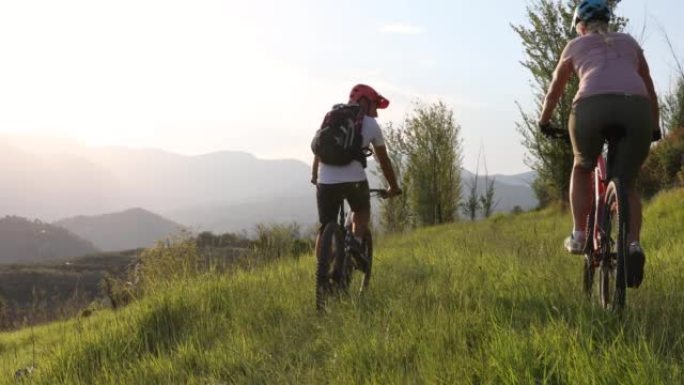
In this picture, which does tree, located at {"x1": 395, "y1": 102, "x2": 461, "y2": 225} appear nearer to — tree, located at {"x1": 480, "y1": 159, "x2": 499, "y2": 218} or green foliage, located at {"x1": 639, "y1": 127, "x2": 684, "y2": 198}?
tree, located at {"x1": 480, "y1": 159, "x2": 499, "y2": 218}

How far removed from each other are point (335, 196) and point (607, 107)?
2.61 meters

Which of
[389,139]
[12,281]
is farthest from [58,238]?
[389,139]

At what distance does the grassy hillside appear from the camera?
10.0 ft

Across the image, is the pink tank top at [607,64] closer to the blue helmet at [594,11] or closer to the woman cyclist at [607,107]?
the woman cyclist at [607,107]

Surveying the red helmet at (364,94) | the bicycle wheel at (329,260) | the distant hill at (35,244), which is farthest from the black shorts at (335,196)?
the distant hill at (35,244)

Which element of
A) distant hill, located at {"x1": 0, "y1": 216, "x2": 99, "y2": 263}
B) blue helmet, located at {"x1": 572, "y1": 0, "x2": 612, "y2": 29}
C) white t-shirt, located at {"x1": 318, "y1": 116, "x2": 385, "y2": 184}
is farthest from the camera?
distant hill, located at {"x1": 0, "y1": 216, "x2": 99, "y2": 263}

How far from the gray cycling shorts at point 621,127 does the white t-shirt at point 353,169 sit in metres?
2.13

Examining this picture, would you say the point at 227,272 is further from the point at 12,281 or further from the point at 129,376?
the point at 12,281

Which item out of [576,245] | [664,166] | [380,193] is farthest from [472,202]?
[576,245]

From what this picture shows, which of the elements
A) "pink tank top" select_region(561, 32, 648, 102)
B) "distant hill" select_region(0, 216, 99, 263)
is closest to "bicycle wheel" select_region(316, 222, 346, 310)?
"pink tank top" select_region(561, 32, 648, 102)

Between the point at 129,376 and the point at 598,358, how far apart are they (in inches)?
127

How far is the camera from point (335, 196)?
18.8 feet

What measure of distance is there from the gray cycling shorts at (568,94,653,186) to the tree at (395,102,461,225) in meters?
25.1

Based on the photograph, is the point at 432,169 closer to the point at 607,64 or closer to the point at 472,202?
the point at 472,202
